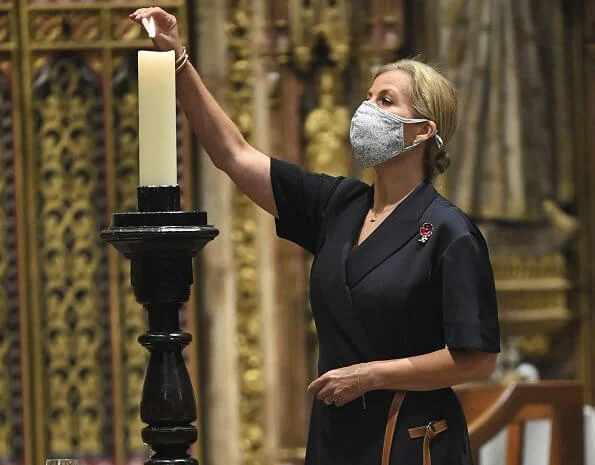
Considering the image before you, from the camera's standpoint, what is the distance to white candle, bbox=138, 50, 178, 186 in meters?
2.35

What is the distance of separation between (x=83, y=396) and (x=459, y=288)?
143 inches

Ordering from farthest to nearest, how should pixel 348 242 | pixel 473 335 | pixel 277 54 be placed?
pixel 277 54
pixel 348 242
pixel 473 335

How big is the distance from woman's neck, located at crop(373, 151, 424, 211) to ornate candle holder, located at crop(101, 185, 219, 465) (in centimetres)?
52

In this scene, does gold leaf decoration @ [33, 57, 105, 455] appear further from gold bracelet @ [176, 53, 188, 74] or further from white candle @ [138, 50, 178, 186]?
white candle @ [138, 50, 178, 186]

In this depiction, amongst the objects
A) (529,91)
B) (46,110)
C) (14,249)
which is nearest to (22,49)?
(46,110)

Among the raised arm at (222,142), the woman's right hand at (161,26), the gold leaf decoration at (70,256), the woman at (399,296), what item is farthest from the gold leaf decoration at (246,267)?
the woman's right hand at (161,26)

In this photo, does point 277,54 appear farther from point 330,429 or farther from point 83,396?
point 330,429

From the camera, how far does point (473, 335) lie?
102 inches

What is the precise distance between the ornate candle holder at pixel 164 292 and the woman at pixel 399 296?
36 cm

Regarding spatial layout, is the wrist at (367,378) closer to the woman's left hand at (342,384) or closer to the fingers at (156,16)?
the woman's left hand at (342,384)

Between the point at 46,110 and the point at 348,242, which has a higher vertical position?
the point at 46,110

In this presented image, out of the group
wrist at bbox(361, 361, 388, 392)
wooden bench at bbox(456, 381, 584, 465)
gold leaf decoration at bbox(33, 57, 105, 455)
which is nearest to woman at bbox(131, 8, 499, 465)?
wrist at bbox(361, 361, 388, 392)

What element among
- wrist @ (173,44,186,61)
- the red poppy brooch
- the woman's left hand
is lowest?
the woman's left hand

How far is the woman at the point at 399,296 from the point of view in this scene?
8.59ft
